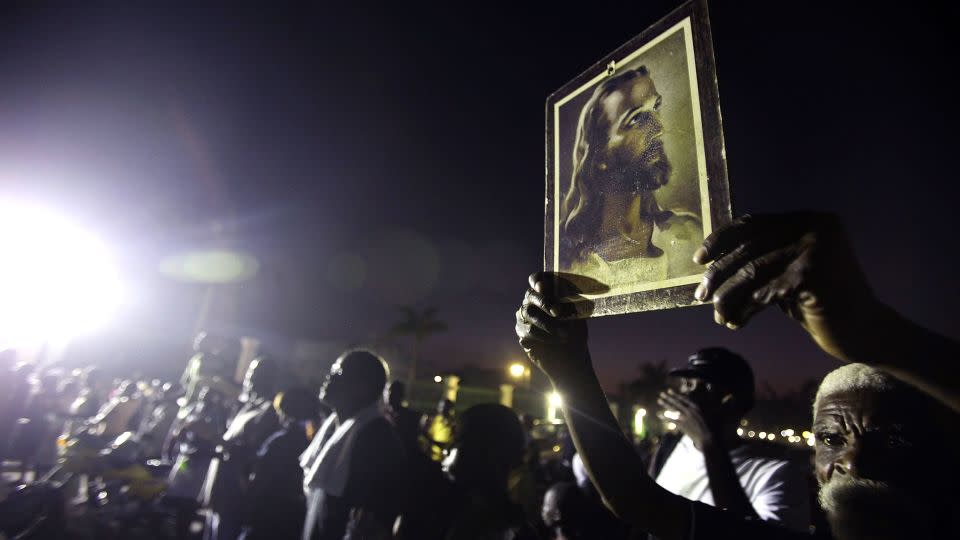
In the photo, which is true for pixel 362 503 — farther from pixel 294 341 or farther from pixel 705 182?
pixel 294 341

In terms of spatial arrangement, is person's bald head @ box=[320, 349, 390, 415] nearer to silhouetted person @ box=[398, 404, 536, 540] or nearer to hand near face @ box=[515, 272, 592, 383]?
silhouetted person @ box=[398, 404, 536, 540]

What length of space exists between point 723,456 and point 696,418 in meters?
0.28

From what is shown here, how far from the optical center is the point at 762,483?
2609 mm

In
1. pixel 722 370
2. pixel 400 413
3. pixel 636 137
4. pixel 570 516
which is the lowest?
pixel 570 516

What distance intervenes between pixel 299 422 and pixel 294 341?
104 ft

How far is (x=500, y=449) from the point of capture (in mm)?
3830

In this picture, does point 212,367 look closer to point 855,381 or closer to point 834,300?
point 855,381

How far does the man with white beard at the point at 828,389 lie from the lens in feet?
3.00

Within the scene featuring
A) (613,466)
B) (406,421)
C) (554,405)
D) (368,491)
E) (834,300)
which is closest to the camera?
(834,300)

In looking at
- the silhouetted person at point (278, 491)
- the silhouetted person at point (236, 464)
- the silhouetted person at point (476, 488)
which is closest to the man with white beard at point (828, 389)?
the silhouetted person at point (476, 488)

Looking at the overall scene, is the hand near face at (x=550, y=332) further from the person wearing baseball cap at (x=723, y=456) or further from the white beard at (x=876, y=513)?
the person wearing baseball cap at (x=723, y=456)

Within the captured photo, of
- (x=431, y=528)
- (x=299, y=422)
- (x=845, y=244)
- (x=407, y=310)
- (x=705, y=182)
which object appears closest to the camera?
(x=845, y=244)

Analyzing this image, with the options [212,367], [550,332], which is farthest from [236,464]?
[550,332]

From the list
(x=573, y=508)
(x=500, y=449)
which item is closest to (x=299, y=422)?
(x=500, y=449)
